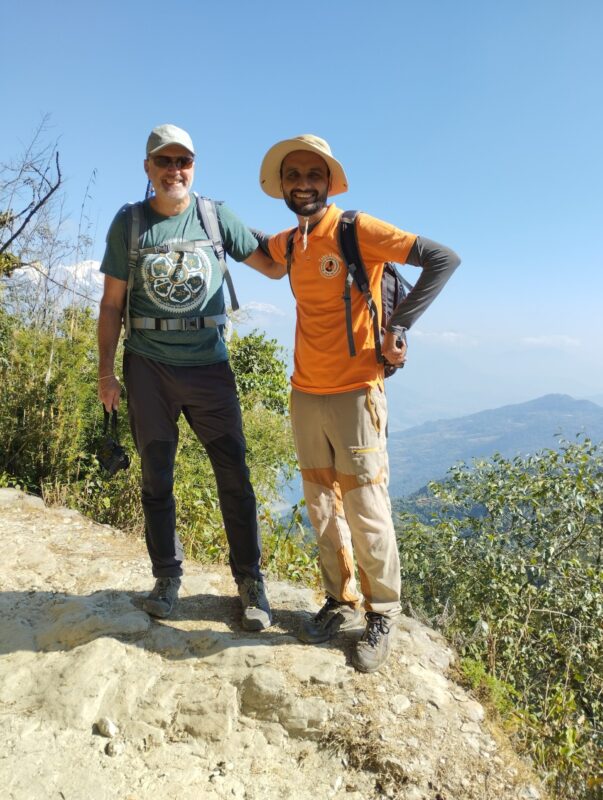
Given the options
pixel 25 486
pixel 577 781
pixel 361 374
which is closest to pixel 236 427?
pixel 361 374

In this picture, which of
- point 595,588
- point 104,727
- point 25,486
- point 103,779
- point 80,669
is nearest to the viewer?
point 103,779

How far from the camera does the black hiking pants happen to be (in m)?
3.09

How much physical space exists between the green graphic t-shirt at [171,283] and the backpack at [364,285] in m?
0.75

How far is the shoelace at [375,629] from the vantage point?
2957 millimetres

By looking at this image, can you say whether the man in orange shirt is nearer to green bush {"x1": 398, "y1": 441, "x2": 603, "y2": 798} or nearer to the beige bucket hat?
the beige bucket hat

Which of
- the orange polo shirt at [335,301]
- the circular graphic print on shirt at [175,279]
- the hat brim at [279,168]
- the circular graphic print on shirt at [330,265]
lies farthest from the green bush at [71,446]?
the hat brim at [279,168]

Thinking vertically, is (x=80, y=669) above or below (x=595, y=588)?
above

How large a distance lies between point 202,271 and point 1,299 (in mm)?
6200

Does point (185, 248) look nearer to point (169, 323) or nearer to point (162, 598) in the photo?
point (169, 323)

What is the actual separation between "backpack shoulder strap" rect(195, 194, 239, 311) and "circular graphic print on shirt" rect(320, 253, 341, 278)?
592 mm

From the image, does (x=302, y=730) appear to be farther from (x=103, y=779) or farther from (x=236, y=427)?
(x=236, y=427)

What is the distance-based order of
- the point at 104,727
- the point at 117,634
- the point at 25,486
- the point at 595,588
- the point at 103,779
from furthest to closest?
the point at 595,588 < the point at 25,486 < the point at 117,634 < the point at 104,727 < the point at 103,779

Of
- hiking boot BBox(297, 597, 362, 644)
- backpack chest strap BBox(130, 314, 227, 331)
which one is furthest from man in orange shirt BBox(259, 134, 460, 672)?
backpack chest strap BBox(130, 314, 227, 331)

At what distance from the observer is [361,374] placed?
9.50ft
